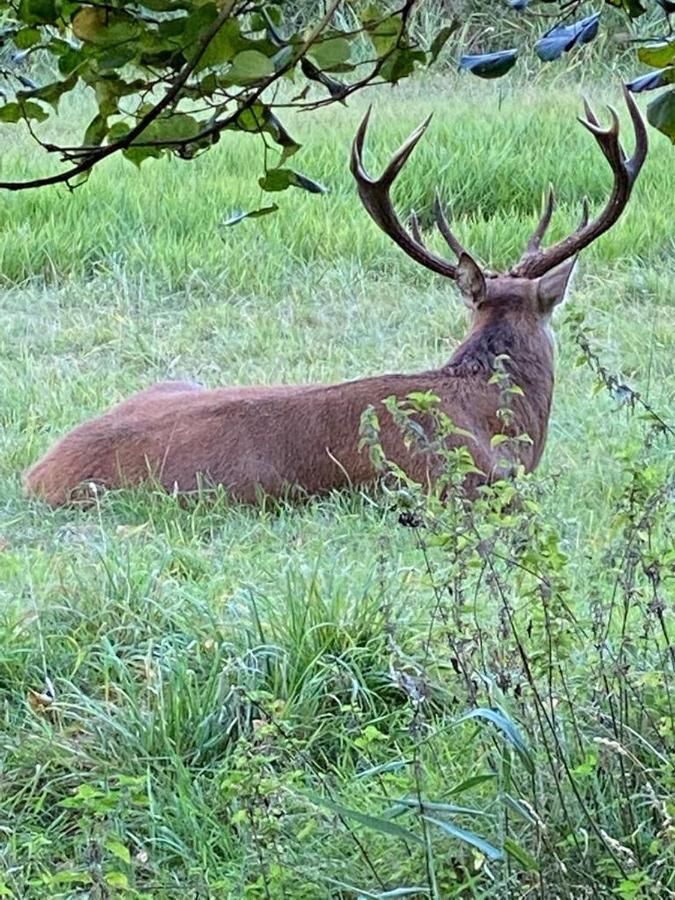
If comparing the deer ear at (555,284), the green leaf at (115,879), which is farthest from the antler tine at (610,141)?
the green leaf at (115,879)

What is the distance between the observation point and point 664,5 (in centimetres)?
179

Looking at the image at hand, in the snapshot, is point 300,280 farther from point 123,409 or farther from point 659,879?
point 659,879

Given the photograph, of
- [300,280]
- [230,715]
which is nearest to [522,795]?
[230,715]

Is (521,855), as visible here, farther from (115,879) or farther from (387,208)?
(387,208)

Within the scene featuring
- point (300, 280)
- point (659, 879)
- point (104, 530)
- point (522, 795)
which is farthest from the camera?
point (300, 280)

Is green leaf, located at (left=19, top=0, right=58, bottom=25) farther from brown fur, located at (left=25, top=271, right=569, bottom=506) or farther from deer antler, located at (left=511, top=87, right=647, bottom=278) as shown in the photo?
brown fur, located at (left=25, top=271, right=569, bottom=506)

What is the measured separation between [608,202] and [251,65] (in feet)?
13.3

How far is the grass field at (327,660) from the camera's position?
2584 millimetres

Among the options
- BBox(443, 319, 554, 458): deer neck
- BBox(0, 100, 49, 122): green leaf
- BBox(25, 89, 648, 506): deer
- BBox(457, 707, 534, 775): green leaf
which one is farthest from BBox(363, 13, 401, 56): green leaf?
→ BBox(443, 319, 554, 458): deer neck

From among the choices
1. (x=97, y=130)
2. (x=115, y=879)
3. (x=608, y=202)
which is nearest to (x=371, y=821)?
(x=115, y=879)

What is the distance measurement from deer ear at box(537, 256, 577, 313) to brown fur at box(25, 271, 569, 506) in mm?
11

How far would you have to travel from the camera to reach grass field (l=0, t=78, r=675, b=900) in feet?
8.48

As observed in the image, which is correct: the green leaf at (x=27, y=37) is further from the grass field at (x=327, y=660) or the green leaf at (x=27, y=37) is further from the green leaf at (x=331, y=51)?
the grass field at (x=327, y=660)

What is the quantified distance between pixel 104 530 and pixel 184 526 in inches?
12.2
